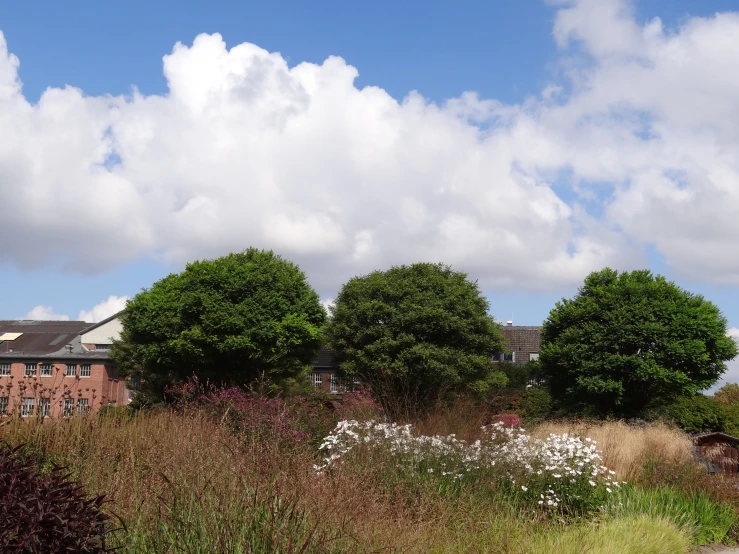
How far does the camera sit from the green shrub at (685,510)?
10.3 meters

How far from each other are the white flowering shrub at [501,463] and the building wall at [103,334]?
5319 centimetres

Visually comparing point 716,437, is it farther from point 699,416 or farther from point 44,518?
point 44,518

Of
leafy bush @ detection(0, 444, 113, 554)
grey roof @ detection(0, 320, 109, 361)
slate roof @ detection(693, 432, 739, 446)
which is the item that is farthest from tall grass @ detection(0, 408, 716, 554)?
grey roof @ detection(0, 320, 109, 361)

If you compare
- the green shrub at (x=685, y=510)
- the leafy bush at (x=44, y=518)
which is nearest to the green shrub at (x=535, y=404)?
the green shrub at (x=685, y=510)

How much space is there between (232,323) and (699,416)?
71.2ft

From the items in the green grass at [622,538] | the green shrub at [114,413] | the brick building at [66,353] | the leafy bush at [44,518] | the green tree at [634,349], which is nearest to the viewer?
the leafy bush at [44,518]

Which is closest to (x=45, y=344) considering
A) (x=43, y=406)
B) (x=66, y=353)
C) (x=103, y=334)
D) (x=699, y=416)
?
(x=66, y=353)

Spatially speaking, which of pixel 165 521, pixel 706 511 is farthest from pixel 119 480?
pixel 706 511

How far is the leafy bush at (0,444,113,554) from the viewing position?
405 centimetres

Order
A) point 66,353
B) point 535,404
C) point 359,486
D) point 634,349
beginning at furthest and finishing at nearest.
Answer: point 66,353
point 535,404
point 634,349
point 359,486

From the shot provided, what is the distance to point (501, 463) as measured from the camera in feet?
33.9

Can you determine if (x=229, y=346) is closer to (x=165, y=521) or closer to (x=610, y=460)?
(x=610, y=460)

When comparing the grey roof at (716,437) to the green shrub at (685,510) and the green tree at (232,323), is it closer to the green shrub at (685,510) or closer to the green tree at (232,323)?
the green shrub at (685,510)

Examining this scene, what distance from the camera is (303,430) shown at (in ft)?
40.7
